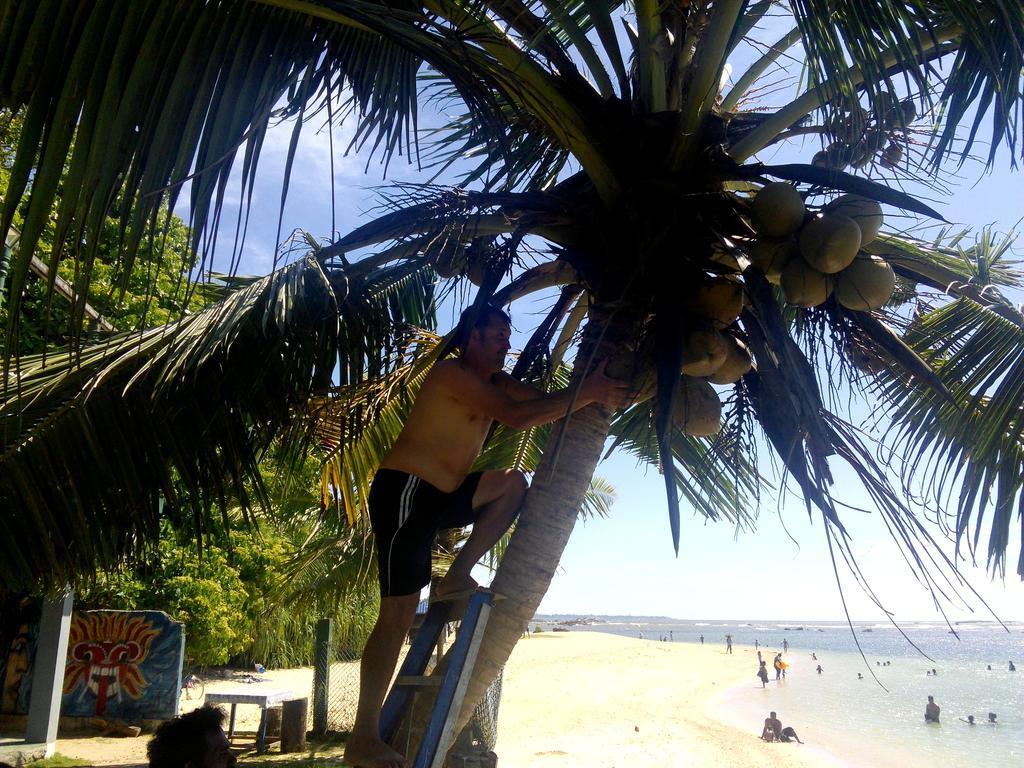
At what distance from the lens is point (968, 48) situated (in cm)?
329

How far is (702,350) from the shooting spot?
9.90 feet

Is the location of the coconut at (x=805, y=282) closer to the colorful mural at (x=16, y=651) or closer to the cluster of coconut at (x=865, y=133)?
the cluster of coconut at (x=865, y=133)

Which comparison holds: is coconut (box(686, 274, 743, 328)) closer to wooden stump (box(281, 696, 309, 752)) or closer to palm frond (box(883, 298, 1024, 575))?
palm frond (box(883, 298, 1024, 575))

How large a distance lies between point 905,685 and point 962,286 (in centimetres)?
5113

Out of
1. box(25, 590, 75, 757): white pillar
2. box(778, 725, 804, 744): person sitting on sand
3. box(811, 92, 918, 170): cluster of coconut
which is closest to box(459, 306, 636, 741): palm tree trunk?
box(811, 92, 918, 170): cluster of coconut

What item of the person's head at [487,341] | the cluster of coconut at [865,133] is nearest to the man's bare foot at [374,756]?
the person's head at [487,341]

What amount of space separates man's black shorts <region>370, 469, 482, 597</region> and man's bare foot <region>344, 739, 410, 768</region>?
0.52m

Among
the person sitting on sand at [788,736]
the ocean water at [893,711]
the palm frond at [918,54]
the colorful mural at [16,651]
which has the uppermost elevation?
the palm frond at [918,54]

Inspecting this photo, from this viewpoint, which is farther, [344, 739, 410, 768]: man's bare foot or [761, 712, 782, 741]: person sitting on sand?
[761, 712, 782, 741]: person sitting on sand

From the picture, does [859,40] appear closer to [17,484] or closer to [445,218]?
[445,218]

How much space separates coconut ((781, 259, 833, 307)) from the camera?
297 centimetres

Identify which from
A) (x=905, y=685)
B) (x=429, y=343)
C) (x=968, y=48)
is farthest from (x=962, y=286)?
(x=905, y=685)

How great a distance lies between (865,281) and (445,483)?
5.84ft

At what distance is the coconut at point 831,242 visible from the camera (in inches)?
111
